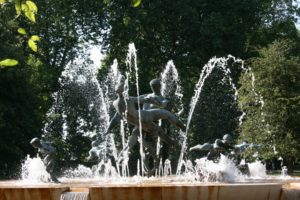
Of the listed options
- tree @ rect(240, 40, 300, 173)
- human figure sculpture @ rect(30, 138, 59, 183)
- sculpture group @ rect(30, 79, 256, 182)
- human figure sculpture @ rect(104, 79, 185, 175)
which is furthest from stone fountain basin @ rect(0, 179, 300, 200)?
tree @ rect(240, 40, 300, 173)

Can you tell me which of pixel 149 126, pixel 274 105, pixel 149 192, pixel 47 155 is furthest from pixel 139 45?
pixel 149 192

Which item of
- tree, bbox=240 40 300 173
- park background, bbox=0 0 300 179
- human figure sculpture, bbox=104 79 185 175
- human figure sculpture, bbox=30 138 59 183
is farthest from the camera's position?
park background, bbox=0 0 300 179

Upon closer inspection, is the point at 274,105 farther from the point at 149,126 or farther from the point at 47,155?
the point at 47,155

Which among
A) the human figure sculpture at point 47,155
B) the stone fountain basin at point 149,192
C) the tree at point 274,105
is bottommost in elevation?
the stone fountain basin at point 149,192

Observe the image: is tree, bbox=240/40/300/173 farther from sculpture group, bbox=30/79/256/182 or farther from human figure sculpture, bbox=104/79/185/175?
human figure sculpture, bbox=104/79/185/175

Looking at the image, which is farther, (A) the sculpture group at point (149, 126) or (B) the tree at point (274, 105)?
(B) the tree at point (274, 105)

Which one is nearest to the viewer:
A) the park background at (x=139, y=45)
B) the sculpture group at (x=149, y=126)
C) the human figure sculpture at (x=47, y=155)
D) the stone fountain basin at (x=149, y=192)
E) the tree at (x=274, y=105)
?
the stone fountain basin at (x=149, y=192)

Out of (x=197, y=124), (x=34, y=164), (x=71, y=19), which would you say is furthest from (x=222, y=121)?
(x=34, y=164)

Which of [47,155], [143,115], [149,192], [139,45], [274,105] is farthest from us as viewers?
[139,45]

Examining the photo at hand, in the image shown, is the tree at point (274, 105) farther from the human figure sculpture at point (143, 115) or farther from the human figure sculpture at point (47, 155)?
the human figure sculpture at point (47, 155)

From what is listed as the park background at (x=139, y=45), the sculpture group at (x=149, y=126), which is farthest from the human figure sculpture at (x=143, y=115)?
the park background at (x=139, y=45)

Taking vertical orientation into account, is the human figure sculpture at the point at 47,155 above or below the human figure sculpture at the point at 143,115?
below

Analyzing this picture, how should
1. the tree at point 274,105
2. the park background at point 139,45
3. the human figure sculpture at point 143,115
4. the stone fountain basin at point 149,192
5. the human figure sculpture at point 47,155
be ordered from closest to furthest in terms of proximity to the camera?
the stone fountain basin at point 149,192, the human figure sculpture at point 47,155, the human figure sculpture at point 143,115, the tree at point 274,105, the park background at point 139,45

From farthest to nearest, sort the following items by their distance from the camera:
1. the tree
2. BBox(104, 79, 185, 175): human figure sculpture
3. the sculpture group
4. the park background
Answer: the park background < the tree < BBox(104, 79, 185, 175): human figure sculpture < the sculpture group
